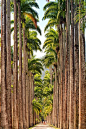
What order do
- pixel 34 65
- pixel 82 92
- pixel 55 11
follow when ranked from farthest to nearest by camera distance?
pixel 34 65, pixel 55 11, pixel 82 92

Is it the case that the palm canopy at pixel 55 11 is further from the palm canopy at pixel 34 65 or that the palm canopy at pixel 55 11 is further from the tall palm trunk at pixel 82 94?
the tall palm trunk at pixel 82 94

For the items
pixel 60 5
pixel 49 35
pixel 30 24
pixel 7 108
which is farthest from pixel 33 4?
pixel 7 108

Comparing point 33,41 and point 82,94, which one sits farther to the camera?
point 33,41

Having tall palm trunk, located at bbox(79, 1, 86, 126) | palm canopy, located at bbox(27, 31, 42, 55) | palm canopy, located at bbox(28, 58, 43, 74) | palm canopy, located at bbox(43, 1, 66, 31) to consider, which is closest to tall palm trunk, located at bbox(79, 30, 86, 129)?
tall palm trunk, located at bbox(79, 1, 86, 126)

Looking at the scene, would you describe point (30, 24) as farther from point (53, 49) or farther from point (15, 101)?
point (15, 101)

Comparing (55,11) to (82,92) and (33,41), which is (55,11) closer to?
(33,41)

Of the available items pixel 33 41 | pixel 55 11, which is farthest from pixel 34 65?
pixel 55 11

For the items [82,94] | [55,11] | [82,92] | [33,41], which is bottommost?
[82,94]

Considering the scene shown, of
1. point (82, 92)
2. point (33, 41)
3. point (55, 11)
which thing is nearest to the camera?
point (82, 92)

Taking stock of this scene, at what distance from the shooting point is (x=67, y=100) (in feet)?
88.5

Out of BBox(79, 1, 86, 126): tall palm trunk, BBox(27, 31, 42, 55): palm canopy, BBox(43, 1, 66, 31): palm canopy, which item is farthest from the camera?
BBox(27, 31, 42, 55): palm canopy

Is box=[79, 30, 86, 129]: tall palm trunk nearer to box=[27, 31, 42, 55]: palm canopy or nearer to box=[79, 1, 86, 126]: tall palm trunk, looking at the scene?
box=[79, 1, 86, 126]: tall palm trunk

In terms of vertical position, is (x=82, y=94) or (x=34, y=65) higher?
(x=34, y=65)

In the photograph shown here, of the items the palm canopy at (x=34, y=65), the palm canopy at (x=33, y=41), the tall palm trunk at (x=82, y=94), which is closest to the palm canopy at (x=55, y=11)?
the palm canopy at (x=33, y=41)
